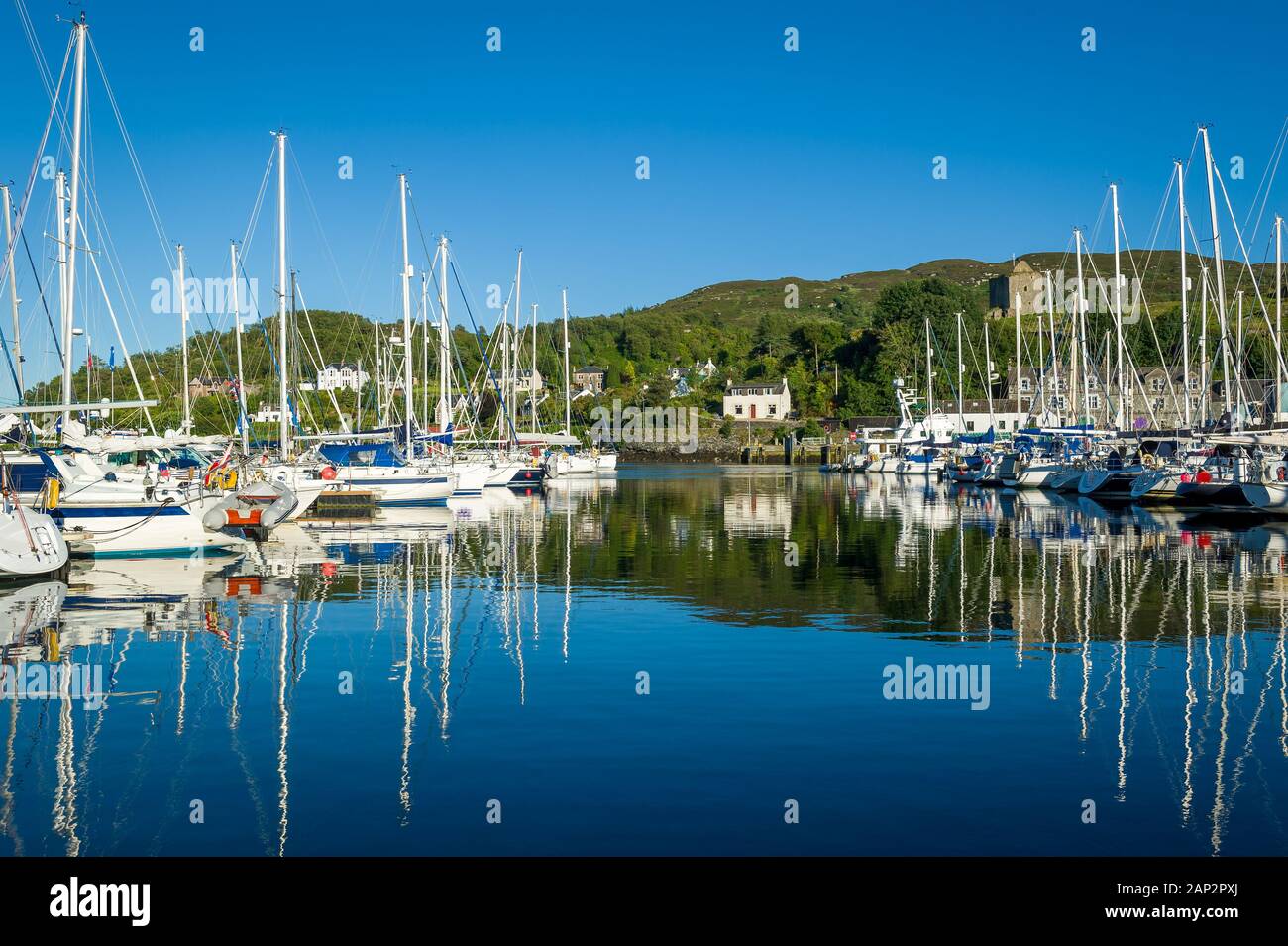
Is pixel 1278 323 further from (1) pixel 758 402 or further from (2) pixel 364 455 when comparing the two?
(1) pixel 758 402

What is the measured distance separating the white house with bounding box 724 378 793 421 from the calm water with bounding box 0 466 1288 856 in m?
141

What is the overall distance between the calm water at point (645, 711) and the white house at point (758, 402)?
140549mm

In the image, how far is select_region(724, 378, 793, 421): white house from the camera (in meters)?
170

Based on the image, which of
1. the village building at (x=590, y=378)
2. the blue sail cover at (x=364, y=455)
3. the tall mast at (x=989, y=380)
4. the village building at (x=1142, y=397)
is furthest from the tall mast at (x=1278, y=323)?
the village building at (x=590, y=378)

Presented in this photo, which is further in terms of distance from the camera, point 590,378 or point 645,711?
point 590,378

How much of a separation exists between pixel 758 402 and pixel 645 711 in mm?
158252

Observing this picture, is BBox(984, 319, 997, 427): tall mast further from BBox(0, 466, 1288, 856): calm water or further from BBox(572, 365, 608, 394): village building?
BBox(0, 466, 1288, 856): calm water

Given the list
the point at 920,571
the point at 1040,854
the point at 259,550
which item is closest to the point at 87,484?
the point at 259,550

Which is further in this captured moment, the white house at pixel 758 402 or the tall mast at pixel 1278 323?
the white house at pixel 758 402

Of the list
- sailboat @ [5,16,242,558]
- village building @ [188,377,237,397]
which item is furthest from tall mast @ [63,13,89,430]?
village building @ [188,377,237,397]

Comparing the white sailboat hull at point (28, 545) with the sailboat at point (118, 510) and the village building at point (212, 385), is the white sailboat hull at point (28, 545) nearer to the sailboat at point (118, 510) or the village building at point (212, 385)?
the sailboat at point (118, 510)

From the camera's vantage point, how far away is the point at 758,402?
562 feet

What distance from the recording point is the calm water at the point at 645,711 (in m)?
10.1

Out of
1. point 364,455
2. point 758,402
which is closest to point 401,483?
point 364,455
